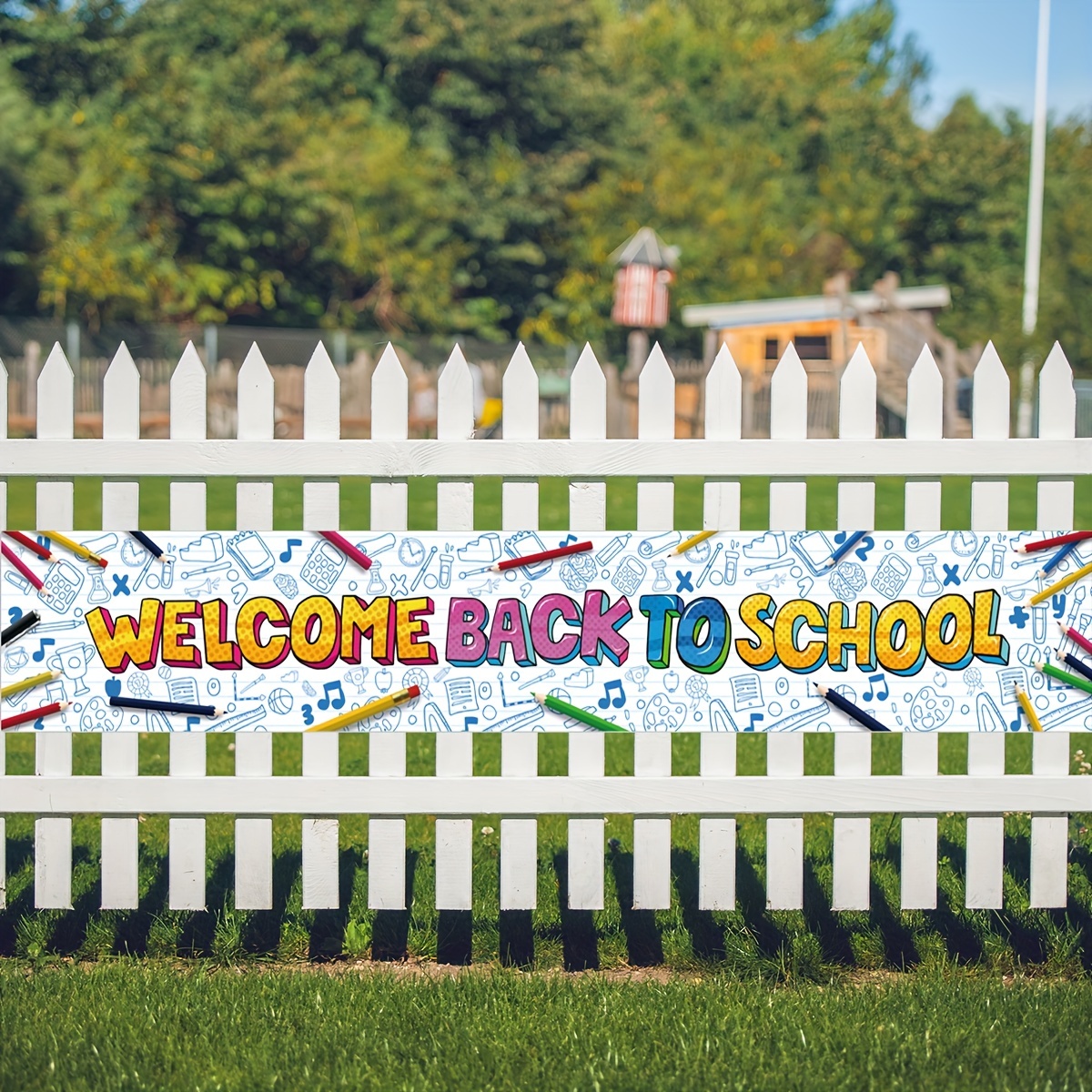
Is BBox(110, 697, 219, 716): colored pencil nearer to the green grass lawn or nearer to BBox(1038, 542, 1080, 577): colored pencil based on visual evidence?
the green grass lawn

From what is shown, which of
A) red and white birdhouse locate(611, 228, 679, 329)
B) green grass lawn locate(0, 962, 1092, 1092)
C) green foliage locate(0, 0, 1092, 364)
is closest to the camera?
green grass lawn locate(0, 962, 1092, 1092)

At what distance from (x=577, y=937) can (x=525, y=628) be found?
99 cm

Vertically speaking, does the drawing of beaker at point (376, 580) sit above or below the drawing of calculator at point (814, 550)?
below

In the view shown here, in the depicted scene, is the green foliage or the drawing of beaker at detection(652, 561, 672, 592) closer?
the drawing of beaker at detection(652, 561, 672, 592)

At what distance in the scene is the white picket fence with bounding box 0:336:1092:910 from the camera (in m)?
3.68

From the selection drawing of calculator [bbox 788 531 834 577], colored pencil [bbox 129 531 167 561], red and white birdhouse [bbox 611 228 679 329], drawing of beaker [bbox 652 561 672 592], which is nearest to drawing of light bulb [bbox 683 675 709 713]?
drawing of beaker [bbox 652 561 672 592]

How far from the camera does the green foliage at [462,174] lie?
31219mm

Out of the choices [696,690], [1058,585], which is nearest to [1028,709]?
[1058,585]

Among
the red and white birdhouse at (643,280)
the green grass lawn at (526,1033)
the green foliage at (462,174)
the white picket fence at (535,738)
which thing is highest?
the green foliage at (462,174)

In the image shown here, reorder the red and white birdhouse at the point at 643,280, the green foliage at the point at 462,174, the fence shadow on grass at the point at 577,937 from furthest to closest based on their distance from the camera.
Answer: the green foliage at the point at 462,174
the red and white birdhouse at the point at 643,280
the fence shadow on grass at the point at 577,937

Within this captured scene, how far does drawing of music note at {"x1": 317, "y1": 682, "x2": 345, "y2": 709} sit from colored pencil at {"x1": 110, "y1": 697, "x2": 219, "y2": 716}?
0.28 metres

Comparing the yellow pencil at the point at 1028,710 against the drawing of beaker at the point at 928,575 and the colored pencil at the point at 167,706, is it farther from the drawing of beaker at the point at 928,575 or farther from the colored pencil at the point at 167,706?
the colored pencil at the point at 167,706

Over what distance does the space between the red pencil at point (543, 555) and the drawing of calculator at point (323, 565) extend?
40 centimetres

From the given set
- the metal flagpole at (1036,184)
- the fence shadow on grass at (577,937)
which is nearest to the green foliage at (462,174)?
the metal flagpole at (1036,184)
